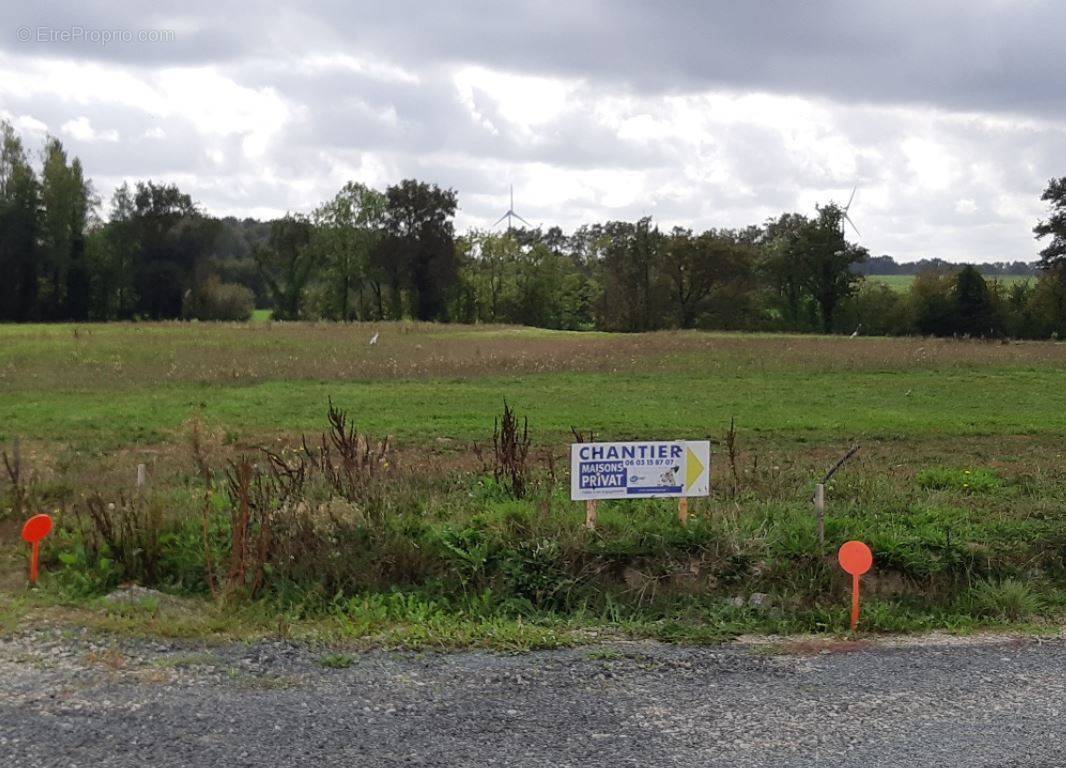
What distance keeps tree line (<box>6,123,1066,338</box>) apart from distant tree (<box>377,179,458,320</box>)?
0.12 m

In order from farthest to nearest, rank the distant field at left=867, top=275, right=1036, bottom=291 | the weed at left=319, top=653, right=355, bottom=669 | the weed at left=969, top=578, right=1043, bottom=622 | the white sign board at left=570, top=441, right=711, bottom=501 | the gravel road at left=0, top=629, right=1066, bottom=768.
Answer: the distant field at left=867, top=275, right=1036, bottom=291 < the white sign board at left=570, top=441, right=711, bottom=501 < the weed at left=969, top=578, right=1043, bottom=622 < the weed at left=319, top=653, right=355, bottom=669 < the gravel road at left=0, top=629, right=1066, bottom=768

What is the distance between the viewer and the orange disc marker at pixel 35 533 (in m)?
8.06

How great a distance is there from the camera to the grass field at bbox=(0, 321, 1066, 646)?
784 centimetres

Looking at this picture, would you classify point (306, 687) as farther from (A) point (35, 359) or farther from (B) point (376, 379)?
(A) point (35, 359)

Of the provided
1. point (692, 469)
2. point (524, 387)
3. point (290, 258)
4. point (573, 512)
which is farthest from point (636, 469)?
point (290, 258)

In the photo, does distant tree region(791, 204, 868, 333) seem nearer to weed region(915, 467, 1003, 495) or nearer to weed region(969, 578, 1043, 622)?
weed region(915, 467, 1003, 495)

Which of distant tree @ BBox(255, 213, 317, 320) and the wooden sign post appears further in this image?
distant tree @ BBox(255, 213, 317, 320)

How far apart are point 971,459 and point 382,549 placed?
9434mm

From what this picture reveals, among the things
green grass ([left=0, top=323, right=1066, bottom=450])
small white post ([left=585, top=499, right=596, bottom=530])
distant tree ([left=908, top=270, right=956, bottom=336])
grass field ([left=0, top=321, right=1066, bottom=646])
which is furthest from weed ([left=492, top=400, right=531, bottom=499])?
distant tree ([left=908, top=270, right=956, bottom=336])

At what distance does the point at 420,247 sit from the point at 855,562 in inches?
3077

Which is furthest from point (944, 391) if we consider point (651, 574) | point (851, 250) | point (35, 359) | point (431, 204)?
point (431, 204)

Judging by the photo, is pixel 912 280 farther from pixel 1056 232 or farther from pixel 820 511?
pixel 820 511

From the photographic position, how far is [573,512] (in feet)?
30.2

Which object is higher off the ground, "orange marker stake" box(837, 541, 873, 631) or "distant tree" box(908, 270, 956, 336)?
"distant tree" box(908, 270, 956, 336)
